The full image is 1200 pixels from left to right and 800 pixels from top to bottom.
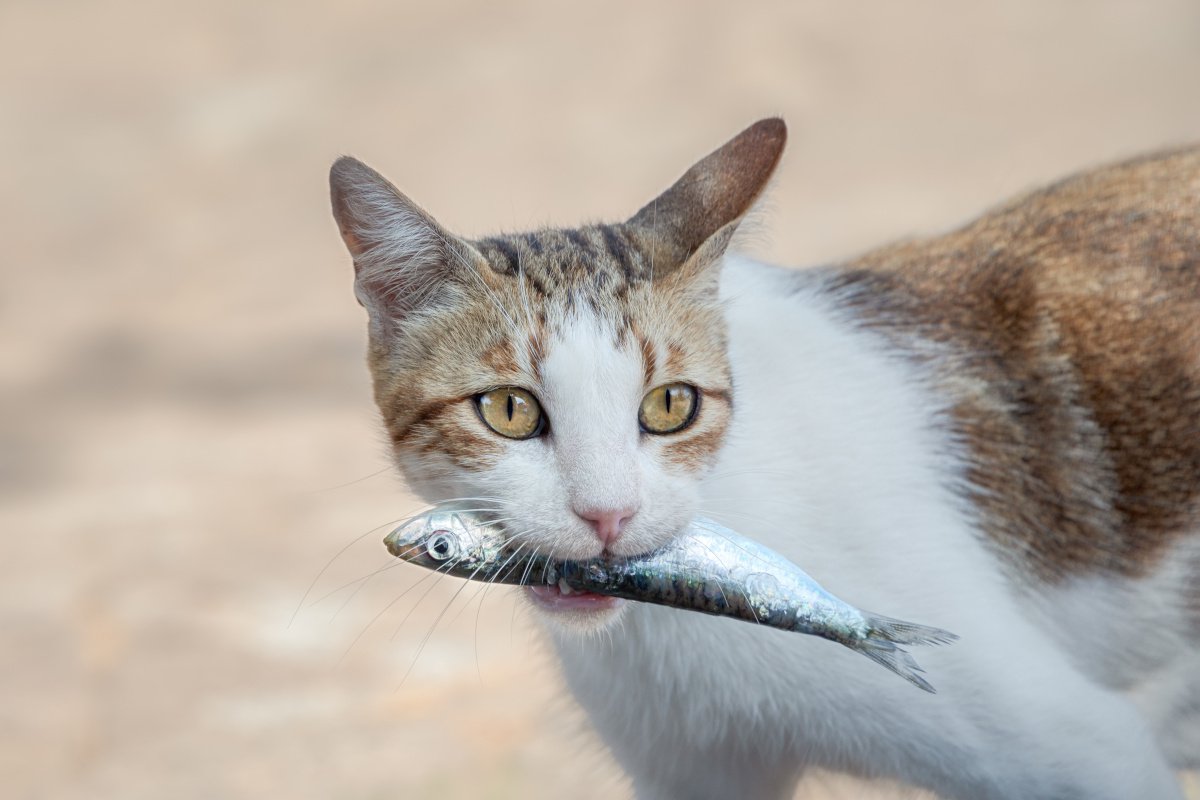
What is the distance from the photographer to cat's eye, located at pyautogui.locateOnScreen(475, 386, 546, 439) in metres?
1.84

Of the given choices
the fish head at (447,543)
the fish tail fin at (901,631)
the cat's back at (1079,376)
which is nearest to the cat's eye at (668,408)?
the fish head at (447,543)

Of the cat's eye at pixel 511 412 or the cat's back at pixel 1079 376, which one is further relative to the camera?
the cat's back at pixel 1079 376

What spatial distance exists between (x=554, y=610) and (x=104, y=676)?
82.7 inches

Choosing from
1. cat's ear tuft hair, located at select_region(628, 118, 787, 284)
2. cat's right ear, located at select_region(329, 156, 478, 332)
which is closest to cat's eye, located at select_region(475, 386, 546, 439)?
cat's right ear, located at select_region(329, 156, 478, 332)

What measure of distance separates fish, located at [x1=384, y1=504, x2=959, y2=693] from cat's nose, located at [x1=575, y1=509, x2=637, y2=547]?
59 mm

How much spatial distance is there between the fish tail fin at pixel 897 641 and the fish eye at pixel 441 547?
525mm

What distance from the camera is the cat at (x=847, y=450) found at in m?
1.88

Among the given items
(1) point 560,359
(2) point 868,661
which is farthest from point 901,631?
(1) point 560,359

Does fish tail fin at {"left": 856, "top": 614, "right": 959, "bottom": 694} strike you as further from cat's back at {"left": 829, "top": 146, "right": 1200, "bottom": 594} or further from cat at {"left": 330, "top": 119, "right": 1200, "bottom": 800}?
cat's back at {"left": 829, "top": 146, "right": 1200, "bottom": 594}

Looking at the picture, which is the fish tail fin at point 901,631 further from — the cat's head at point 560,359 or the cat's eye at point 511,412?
the cat's eye at point 511,412

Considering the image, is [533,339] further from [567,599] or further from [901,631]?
[901,631]

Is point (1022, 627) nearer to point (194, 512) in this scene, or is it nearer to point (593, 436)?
point (593, 436)

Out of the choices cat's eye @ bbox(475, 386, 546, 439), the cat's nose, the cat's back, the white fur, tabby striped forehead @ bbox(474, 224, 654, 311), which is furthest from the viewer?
the cat's back

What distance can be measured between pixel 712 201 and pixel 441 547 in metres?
0.69
